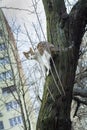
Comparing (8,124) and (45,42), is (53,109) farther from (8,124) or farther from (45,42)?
(8,124)

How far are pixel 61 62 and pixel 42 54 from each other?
10.3 inches

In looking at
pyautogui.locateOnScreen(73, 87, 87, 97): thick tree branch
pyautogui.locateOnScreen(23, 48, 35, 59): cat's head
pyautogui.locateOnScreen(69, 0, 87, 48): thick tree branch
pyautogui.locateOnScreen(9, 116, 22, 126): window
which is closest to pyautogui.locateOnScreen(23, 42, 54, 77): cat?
pyautogui.locateOnScreen(23, 48, 35, 59): cat's head

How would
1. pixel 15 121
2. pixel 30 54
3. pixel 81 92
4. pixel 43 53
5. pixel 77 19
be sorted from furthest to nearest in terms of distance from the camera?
pixel 15 121 → pixel 81 92 → pixel 77 19 → pixel 30 54 → pixel 43 53

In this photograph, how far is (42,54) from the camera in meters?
4.60

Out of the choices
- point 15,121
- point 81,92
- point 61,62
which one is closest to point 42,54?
point 61,62

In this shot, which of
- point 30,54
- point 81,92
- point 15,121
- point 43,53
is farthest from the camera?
point 15,121

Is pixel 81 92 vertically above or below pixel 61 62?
below

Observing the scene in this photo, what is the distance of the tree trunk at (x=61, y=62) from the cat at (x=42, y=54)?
3.4 inches

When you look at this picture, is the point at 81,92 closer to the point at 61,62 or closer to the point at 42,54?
the point at 61,62

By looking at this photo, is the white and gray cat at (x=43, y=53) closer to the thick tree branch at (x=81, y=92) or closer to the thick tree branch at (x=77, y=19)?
the thick tree branch at (x=77, y=19)

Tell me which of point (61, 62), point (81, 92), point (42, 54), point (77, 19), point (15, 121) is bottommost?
point (15, 121)

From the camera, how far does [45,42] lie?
462 cm

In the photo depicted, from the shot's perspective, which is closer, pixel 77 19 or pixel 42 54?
pixel 42 54

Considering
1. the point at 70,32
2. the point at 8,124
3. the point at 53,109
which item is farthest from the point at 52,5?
the point at 8,124
